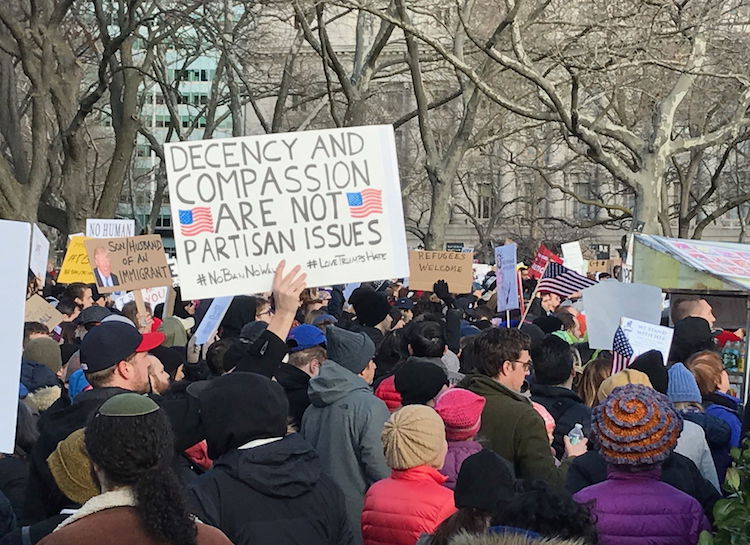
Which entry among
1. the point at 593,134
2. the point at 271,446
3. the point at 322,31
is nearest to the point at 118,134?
the point at 322,31

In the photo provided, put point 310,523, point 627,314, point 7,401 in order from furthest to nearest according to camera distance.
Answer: point 627,314, point 7,401, point 310,523

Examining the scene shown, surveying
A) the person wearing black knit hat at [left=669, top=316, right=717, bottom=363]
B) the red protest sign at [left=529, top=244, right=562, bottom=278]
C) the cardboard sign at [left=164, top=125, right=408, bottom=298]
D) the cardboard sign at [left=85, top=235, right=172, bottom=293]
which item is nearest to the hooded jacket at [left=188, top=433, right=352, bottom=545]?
the cardboard sign at [left=164, top=125, right=408, bottom=298]

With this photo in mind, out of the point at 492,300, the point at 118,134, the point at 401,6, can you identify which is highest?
the point at 401,6

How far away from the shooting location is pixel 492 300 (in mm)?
14906

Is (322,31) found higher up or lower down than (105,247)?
higher up

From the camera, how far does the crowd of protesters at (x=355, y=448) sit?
3.16m

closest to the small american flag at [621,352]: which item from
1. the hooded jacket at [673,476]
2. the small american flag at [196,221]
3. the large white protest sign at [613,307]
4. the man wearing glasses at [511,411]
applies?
the large white protest sign at [613,307]

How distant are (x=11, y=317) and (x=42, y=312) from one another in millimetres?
5609

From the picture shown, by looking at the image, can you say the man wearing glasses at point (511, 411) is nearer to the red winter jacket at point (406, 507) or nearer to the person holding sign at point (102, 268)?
the red winter jacket at point (406, 507)

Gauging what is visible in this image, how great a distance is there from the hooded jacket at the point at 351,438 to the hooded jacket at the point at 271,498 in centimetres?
128

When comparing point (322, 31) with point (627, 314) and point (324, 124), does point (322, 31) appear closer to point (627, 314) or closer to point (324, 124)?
point (627, 314)

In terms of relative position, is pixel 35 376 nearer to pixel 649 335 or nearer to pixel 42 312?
pixel 42 312

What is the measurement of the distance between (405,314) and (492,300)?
120 inches

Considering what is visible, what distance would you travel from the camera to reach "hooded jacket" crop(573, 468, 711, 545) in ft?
13.0
